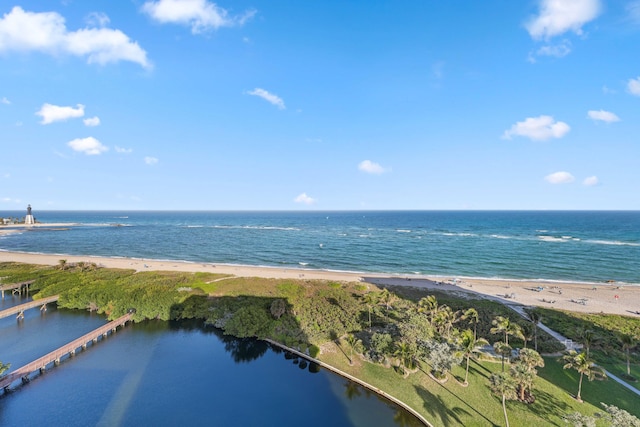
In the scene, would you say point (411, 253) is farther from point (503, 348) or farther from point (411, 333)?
point (503, 348)

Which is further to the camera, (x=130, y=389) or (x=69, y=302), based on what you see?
(x=69, y=302)

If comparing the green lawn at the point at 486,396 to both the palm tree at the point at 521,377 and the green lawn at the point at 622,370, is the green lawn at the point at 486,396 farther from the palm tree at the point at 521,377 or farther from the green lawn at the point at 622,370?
the green lawn at the point at 622,370

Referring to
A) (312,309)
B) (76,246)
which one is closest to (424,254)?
(312,309)

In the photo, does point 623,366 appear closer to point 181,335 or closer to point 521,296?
point 521,296

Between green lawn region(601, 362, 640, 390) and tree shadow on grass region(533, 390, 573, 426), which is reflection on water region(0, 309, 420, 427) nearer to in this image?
tree shadow on grass region(533, 390, 573, 426)

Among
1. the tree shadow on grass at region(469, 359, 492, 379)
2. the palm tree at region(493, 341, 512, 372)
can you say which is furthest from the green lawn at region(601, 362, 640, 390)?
the tree shadow on grass at region(469, 359, 492, 379)
